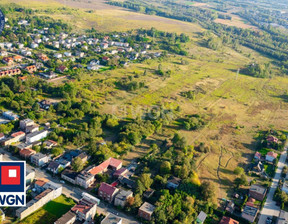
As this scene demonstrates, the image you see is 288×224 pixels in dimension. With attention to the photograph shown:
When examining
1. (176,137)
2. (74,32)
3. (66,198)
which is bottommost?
(66,198)

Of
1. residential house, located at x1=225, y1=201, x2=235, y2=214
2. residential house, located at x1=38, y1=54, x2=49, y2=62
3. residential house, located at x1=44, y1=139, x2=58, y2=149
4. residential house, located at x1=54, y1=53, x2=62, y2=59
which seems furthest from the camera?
residential house, located at x1=54, y1=53, x2=62, y2=59

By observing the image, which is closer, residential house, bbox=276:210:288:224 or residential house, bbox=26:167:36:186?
residential house, bbox=276:210:288:224

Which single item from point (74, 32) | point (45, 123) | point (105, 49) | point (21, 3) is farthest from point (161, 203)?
point (21, 3)

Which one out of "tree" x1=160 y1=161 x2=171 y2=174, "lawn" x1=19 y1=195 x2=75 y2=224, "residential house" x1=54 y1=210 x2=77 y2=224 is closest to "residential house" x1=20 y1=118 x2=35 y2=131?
"lawn" x1=19 y1=195 x2=75 y2=224

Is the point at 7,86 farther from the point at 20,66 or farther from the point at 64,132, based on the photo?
the point at 64,132

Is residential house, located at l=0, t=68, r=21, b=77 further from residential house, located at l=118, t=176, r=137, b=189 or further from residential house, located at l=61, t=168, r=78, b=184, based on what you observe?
residential house, located at l=118, t=176, r=137, b=189

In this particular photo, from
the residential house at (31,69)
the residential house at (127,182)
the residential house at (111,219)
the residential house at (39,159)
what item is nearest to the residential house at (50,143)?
the residential house at (39,159)
